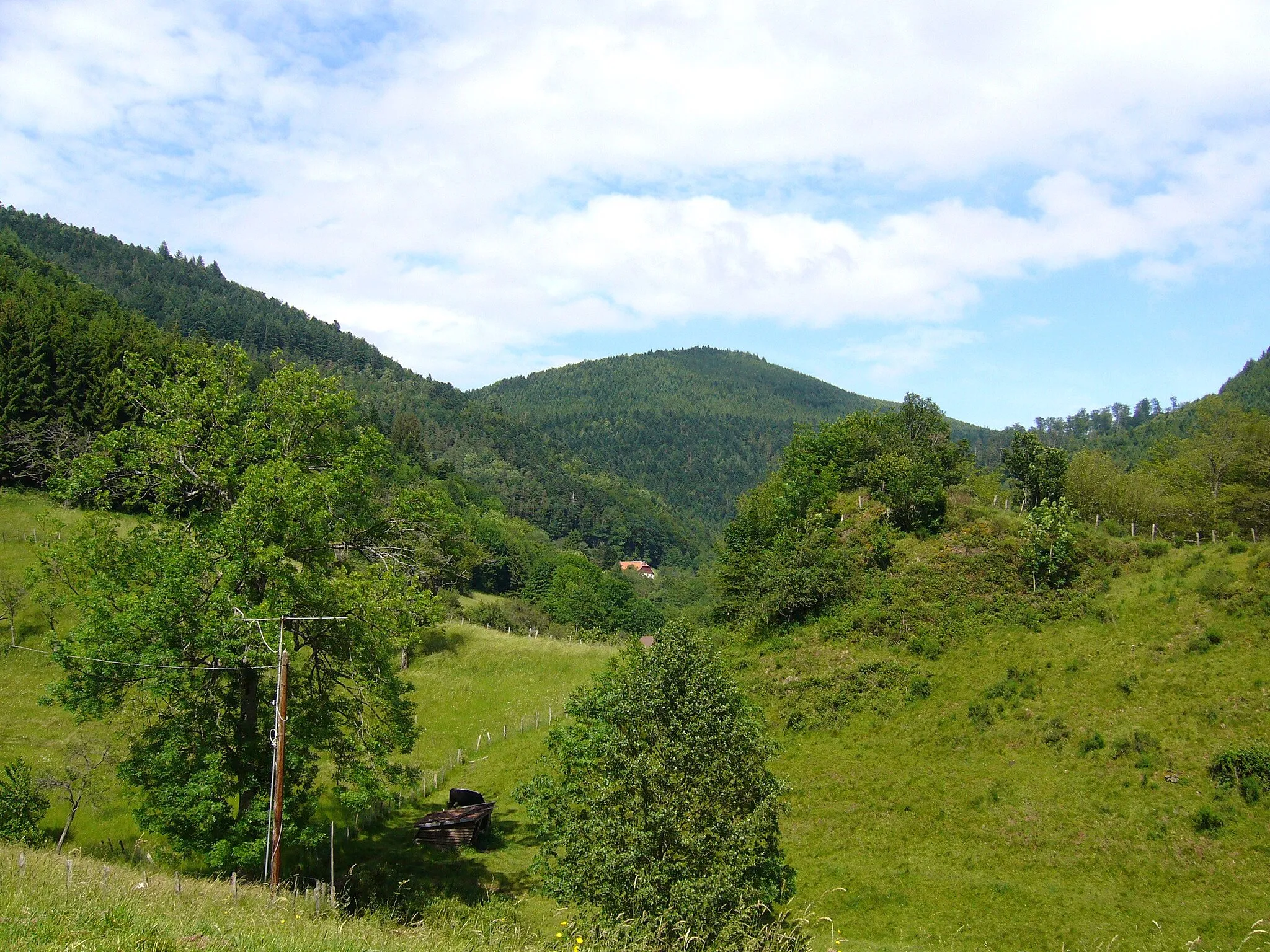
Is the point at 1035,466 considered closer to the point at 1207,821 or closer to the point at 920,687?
the point at 920,687

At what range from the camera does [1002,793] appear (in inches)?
1185

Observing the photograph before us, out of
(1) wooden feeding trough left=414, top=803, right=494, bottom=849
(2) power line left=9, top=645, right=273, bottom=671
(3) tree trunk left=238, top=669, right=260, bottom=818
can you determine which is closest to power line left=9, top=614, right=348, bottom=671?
(2) power line left=9, top=645, right=273, bottom=671

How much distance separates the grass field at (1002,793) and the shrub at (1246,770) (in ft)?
1.52

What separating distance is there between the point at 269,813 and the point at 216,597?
17.0 feet

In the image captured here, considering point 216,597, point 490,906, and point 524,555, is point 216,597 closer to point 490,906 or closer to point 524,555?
point 490,906

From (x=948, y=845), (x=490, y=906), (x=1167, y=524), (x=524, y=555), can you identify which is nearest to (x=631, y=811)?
(x=490, y=906)

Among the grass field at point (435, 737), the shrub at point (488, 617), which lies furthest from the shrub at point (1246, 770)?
the shrub at point (488, 617)

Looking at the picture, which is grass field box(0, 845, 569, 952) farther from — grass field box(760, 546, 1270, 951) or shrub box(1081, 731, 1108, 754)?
shrub box(1081, 731, 1108, 754)

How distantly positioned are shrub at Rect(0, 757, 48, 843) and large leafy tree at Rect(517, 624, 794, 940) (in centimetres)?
1443

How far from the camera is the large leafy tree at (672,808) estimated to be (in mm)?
16094

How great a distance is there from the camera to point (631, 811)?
1730 centimetres

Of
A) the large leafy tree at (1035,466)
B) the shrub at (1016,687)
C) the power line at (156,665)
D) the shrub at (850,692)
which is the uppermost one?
the large leafy tree at (1035,466)

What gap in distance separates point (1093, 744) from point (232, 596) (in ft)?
103

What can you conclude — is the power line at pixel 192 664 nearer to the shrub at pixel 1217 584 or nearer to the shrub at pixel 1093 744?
the shrub at pixel 1093 744
